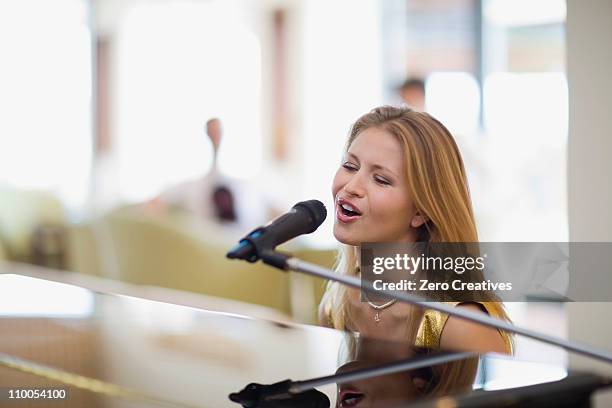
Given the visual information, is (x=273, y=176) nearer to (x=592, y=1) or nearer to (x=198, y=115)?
(x=198, y=115)

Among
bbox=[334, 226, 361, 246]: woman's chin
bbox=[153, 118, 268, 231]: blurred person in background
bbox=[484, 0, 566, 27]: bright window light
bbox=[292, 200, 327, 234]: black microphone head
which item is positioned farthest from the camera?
bbox=[484, 0, 566, 27]: bright window light

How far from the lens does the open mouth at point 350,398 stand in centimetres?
100

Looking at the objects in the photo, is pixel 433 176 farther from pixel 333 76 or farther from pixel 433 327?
pixel 333 76

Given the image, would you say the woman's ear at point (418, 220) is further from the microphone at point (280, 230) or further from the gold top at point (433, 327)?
the microphone at point (280, 230)

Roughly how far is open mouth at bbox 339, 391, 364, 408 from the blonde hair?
0.46 m

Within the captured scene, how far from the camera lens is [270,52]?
7.38 meters

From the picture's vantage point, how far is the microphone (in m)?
1.06

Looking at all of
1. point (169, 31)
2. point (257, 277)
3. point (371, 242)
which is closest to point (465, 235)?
point (371, 242)

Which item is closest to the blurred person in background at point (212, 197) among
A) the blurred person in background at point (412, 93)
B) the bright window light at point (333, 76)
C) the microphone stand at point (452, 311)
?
the bright window light at point (333, 76)

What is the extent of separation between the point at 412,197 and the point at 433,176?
0.05 m

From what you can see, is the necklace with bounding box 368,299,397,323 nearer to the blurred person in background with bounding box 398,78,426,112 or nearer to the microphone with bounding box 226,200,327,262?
the microphone with bounding box 226,200,327,262

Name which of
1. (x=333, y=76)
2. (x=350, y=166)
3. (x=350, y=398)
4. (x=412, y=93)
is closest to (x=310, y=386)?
(x=350, y=398)

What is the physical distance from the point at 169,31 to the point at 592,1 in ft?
19.5

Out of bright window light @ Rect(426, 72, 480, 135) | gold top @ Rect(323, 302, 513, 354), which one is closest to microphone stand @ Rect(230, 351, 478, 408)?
gold top @ Rect(323, 302, 513, 354)
